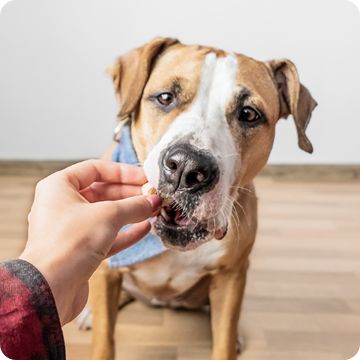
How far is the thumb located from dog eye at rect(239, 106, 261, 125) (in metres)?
0.40

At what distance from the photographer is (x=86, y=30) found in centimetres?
306

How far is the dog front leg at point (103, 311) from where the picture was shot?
1540 millimetres

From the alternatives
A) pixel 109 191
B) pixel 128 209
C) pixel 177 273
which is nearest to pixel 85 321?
pixel 177 273

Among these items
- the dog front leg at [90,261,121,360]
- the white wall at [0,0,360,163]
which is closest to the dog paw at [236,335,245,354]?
the dog front leg at [90,261,121,360]

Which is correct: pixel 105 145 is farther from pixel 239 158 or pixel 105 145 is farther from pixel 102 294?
pixel 239 158

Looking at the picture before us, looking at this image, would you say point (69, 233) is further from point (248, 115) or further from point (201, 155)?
point (248, 115)

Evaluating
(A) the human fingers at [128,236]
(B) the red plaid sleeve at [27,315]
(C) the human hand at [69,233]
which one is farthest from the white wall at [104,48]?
(B) the red plaid sleeve at [27,315]

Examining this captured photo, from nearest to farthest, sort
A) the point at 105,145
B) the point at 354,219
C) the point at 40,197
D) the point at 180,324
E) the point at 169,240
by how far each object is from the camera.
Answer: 1. the point at 40,197
2. the point at 169,240
3. the point at 180,324
4. the point at 354,219
5. the point at 105,145

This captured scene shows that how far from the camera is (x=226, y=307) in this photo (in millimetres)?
1592

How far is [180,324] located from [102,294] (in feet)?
1.43

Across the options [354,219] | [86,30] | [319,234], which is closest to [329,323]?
[319,234]

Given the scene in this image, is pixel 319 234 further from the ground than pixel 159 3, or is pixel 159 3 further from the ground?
pixel 159 3

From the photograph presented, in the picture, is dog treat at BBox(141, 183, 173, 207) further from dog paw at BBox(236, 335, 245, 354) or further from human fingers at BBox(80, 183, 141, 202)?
dog paw at BBox(236, 335, 245, 354)

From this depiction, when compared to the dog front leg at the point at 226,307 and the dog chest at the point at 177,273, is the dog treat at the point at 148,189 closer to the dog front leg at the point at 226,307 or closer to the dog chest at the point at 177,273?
the dog chest at the point at 177,273
